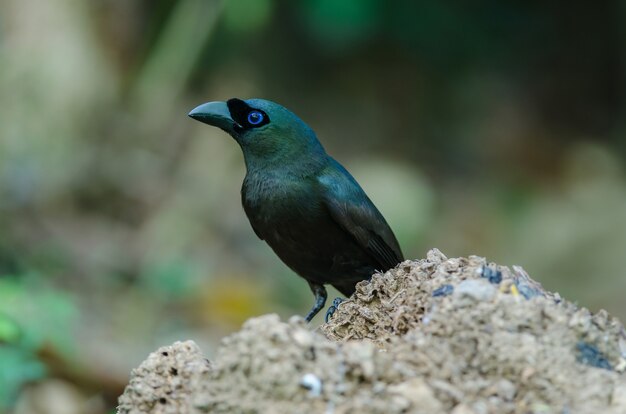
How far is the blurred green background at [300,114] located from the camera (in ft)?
27.1

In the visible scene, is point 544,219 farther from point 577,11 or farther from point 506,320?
point 506,320

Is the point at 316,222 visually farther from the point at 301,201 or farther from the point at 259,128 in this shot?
the point at 259,128

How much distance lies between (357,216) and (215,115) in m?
0.83

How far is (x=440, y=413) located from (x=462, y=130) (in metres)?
8.18

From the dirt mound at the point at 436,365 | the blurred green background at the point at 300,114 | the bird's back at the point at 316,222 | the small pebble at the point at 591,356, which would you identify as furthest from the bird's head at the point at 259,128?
the blurred green background at the point at 300,114

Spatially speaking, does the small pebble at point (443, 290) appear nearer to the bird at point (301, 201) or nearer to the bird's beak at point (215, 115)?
the bird at point (301, 201)

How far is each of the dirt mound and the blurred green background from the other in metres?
4.56

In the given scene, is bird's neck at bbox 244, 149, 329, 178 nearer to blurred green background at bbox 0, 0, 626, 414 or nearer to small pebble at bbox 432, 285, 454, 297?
small pebble at bbox 432, 285, 454, 297

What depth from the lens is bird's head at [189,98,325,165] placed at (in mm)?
4547

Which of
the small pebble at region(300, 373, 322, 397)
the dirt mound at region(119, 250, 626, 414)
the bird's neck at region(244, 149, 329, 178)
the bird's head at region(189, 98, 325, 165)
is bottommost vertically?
the small pebble at region(300, 373, 322, 397)

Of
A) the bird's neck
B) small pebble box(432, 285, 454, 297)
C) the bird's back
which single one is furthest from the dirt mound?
the bird's neck

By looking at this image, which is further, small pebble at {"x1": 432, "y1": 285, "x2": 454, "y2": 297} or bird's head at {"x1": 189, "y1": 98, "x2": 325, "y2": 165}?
bird's head at {"x1": 189, "y1": 98, "x2": 325, "y2": 165}

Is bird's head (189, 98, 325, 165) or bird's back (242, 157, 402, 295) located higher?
bird's head (189, 98, 325, 165)

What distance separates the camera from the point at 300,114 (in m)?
10.0
